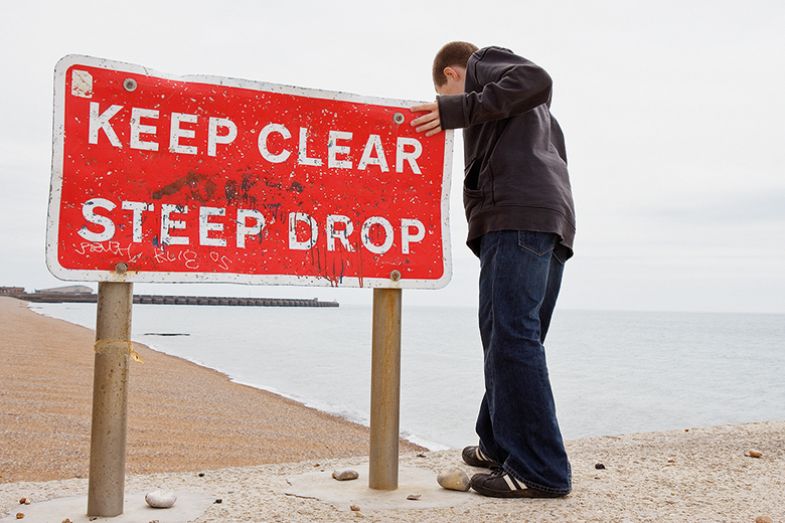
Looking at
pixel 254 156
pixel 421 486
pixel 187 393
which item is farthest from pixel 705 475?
pixel 187 393

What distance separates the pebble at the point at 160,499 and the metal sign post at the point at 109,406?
0.12 metres

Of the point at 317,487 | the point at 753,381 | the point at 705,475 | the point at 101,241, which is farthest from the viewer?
the point at 753,381

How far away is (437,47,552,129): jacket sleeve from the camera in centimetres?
254

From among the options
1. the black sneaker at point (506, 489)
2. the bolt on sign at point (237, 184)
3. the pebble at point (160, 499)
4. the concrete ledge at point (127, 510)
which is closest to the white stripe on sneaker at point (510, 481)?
the black sneaker at point (506, 489)

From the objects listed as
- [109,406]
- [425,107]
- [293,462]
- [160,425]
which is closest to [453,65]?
[425,107]

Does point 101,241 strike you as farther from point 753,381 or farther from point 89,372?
point 753,381

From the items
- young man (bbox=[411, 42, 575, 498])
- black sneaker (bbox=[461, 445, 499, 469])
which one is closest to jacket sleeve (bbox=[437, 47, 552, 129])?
young man (bbox=[411, 42, 575, 498])

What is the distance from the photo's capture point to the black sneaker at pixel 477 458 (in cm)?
312

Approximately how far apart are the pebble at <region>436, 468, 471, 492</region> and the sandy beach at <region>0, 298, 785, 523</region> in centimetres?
13

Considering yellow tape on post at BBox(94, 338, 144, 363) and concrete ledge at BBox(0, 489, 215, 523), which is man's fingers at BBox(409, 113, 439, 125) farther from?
concrete ledge at BBox(0, 489, 215, 523)

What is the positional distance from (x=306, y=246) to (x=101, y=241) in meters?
0.73

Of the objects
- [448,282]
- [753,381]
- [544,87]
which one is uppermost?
[544,87]

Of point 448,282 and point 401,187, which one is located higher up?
point 401,187

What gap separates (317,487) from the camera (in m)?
2.75
